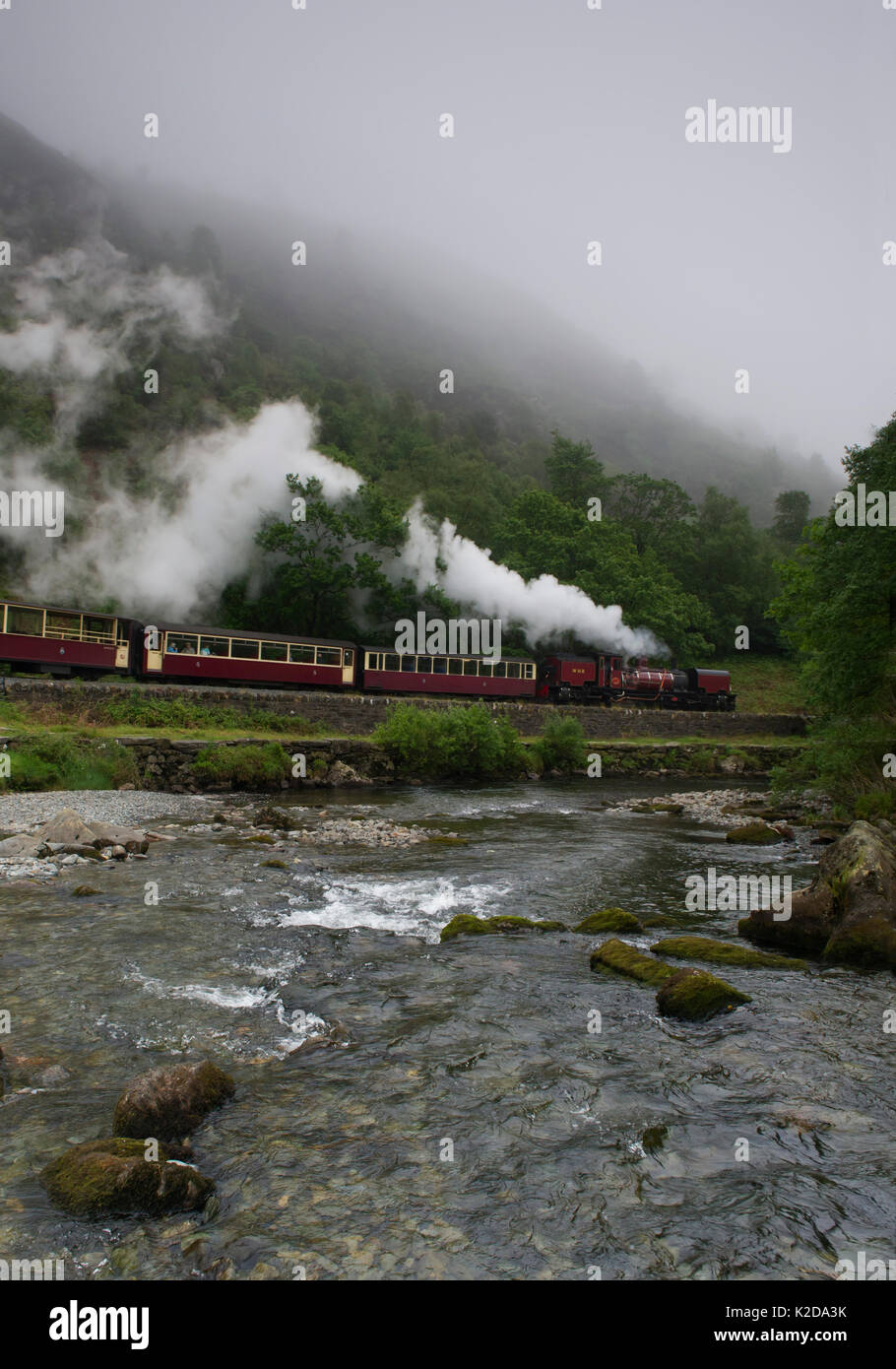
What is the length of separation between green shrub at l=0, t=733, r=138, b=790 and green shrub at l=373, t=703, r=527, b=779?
1043 cm

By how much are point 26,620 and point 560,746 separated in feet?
77.4

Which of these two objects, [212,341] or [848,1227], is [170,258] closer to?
[212,341]

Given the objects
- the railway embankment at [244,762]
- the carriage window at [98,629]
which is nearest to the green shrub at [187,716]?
the railway embankment at [244,762]

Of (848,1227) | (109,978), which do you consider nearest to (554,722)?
(109,978)

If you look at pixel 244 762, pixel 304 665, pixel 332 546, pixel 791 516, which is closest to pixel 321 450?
pixel 332 546

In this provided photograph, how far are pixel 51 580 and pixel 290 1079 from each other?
5279 centimetres

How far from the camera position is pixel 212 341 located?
313 ft

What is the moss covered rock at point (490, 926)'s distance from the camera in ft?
34.4

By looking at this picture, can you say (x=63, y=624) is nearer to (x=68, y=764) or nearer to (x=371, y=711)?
(x=68, y=764)

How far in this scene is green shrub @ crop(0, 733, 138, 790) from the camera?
21.9 metres

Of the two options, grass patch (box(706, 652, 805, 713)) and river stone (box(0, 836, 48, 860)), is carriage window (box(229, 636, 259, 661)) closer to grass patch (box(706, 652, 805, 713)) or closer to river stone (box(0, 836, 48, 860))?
river stone (box(0, 836, 48, 860))

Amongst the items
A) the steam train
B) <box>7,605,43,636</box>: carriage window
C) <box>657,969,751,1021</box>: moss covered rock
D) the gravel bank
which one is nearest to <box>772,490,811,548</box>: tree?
the steam train

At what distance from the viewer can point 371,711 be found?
37.4 metres

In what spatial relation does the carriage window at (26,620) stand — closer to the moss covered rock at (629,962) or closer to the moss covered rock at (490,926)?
the moss covered rock at (490,926)
